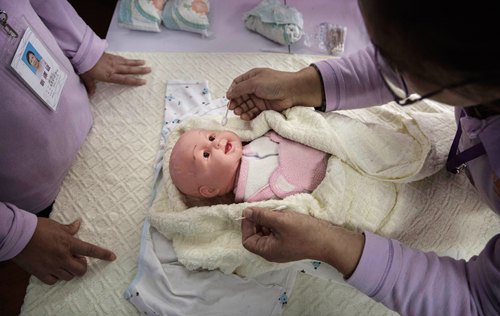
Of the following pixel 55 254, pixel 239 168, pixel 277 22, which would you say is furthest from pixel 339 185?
pixel 277 22

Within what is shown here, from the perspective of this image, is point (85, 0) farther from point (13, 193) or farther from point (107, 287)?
point (107, 287)

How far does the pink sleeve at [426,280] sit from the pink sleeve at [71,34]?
3.58 ft

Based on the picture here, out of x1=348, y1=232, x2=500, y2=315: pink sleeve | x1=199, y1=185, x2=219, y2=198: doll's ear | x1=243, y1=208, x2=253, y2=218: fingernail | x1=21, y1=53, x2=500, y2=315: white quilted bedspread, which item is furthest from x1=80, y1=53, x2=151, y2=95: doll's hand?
x1=348, y1=232, x2=500, y2=315: pink sleeve

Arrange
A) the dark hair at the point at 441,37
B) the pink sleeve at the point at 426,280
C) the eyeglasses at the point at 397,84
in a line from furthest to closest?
the pink sleeve at the point at 426,280 → the eyeglasses at the point at 397,84 → the dark hair at the point at 441,37

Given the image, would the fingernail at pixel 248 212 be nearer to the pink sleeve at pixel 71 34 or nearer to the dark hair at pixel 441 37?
the dark hair at pixel 441 37

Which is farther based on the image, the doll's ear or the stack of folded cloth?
the stack of folded cloth

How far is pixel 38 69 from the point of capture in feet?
3.43

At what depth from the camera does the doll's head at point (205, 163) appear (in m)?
0.97

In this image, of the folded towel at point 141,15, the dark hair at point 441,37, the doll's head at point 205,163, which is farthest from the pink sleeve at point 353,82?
the folded towel at point 141,15

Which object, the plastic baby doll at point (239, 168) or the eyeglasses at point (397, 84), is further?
the plastic baby doll at point (239, 168)

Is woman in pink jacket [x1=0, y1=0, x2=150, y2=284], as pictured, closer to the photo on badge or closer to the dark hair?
the photo on badge

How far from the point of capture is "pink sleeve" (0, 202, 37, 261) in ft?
2.93

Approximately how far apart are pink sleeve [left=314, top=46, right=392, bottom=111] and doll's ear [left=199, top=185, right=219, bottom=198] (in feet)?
1.32

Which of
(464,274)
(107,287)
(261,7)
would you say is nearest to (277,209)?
(464,274)
